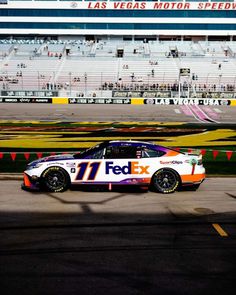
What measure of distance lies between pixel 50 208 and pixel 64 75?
44640 millimetres

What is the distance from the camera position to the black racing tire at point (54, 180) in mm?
9797

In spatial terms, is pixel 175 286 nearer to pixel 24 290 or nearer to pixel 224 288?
pixel 224 288

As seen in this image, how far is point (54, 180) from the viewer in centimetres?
981

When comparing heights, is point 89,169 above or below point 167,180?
above

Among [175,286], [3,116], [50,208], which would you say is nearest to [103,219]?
[50,208]

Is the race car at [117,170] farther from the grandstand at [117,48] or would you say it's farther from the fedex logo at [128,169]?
the grandstand at [117,48]

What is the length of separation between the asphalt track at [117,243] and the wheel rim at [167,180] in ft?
0.93

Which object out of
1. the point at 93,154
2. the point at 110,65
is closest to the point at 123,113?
the point at 110,65

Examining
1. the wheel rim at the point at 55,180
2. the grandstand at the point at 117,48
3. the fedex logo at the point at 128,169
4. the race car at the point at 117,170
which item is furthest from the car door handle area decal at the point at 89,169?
the grandstand at the point at 117,48

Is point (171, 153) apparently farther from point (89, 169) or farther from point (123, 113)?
point (123, 113)

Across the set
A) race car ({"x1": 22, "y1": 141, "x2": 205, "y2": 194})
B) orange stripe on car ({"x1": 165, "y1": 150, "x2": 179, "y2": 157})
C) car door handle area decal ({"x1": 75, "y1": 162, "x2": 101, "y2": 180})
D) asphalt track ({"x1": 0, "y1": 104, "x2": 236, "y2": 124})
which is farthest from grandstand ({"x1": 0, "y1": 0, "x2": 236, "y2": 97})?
car door handle area decal ({"x1": 75, "y1": 162, "x2": 101, "y2": 180})

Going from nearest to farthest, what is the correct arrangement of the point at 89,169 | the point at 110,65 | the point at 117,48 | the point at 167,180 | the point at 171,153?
the point at 89,169, the point at 167,180, the point at 171,153, the point at 110,65, the point at 117,48

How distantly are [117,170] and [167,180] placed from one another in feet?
4.19

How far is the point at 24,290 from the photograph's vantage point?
4836mm
